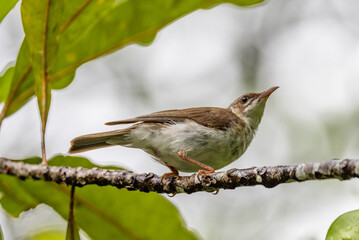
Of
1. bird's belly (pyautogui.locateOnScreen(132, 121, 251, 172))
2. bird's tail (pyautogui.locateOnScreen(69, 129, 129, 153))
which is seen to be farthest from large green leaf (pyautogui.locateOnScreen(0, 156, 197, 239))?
bird's belly (pyautogui.locateOnScreen(132, 121, 251, 172))

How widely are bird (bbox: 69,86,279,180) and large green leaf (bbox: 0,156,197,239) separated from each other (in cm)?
73

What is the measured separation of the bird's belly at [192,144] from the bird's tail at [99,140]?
131mm

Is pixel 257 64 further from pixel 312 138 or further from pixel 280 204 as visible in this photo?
pixel 280 204

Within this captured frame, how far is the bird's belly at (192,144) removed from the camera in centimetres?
404

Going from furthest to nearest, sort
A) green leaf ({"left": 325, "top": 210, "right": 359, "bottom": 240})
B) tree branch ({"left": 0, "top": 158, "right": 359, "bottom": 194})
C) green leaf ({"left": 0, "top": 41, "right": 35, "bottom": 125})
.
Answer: green leaf ({"left": 0, "top": 41, "right": 35, "bottom": 125}) → tree branch ({"left": 0, "top": 158, "right": 359, "bottom": 194}) → green leaf ({"left": 325, "top": 210, "right": 359, "bottom": 240})

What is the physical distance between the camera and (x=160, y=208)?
10.1ft

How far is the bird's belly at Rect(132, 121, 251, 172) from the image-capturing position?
13.2ft

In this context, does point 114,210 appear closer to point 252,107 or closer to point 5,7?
point 5,7

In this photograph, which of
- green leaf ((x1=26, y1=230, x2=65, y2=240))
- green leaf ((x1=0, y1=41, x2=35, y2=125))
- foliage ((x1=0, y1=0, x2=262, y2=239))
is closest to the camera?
foliage ((x1=0, y1=0, x2=262, y2=239))

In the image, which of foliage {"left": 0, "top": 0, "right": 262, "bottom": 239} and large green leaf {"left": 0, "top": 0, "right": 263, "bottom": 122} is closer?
foliage {"left": 0, "top": 0, "right": 262, "bottom": 239}

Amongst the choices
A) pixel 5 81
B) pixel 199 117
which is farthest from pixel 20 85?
pixel 199 117

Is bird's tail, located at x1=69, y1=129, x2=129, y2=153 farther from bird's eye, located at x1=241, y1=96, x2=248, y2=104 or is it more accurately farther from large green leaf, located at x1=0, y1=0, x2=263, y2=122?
bird's eye, located at x1=241, y1=96, x2=248, y2=104

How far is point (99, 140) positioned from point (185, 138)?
0.69m

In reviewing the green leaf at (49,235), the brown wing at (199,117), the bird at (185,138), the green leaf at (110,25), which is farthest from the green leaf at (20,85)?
the brown wing at (199,117)
